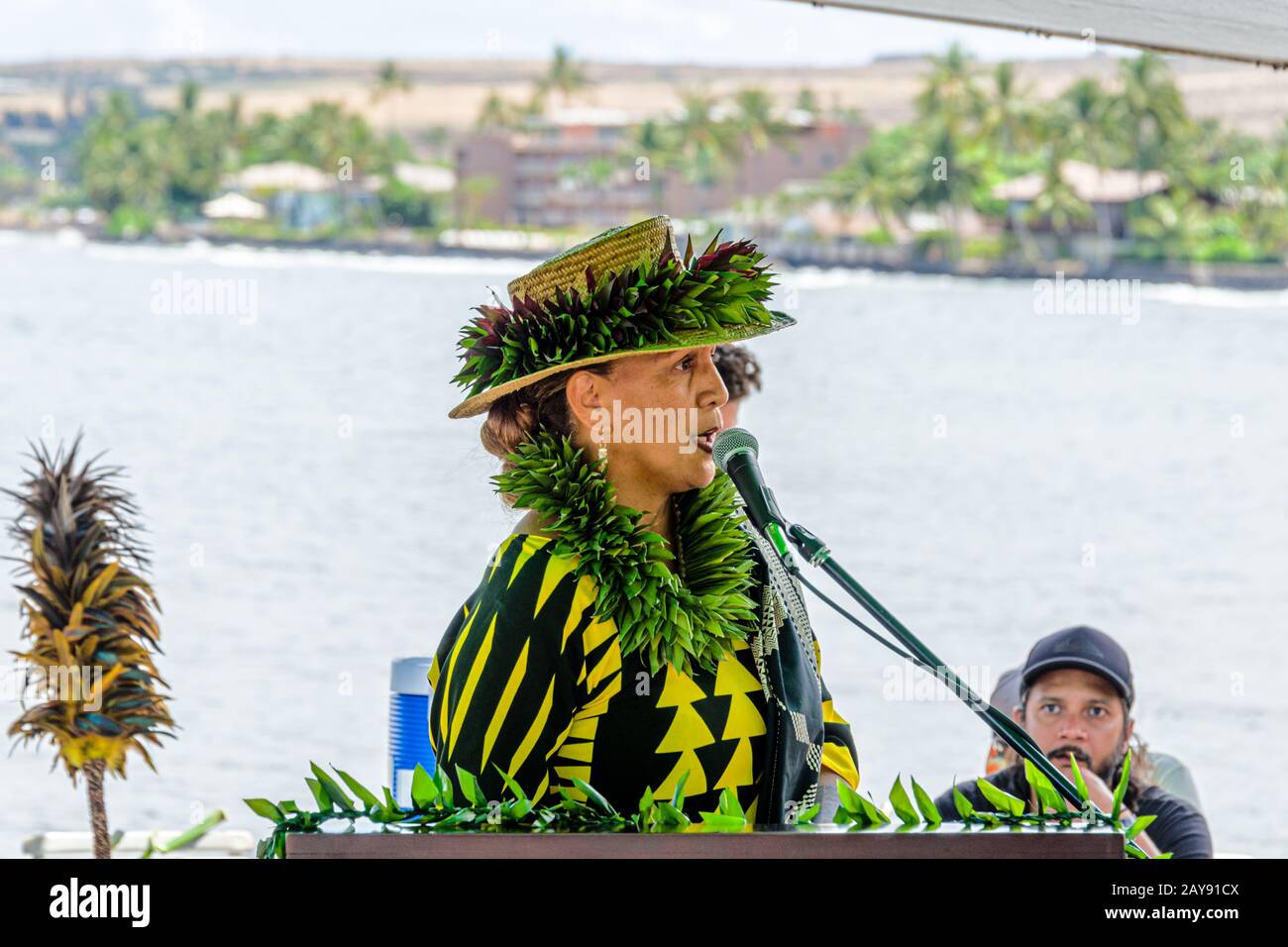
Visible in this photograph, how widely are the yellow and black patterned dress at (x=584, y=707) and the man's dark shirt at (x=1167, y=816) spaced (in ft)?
4.40

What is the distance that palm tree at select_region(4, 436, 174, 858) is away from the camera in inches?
137

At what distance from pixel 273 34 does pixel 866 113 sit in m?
32.5

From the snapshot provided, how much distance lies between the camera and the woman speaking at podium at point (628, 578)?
186cm

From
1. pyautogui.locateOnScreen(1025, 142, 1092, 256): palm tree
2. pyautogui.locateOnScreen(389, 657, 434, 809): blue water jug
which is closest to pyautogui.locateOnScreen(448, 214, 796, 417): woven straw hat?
pyautogui.locateOnScreen(389, 657, 434, 809): blue water jug

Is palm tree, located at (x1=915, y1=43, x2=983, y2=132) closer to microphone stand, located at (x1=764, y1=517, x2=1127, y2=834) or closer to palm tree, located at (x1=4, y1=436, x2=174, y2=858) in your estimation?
palm tree, located at (x1=4, y1=436, x2=174, y2=858)

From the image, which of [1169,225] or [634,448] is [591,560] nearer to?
[634,448]

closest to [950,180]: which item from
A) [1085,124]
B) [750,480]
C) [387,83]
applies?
[1085,124]

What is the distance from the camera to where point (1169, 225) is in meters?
61.6

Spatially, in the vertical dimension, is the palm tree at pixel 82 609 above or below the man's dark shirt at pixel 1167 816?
above

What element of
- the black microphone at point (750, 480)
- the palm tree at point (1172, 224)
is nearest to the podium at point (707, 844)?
the black microphone at point (750, 480)

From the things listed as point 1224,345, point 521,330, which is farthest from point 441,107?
point 521,330

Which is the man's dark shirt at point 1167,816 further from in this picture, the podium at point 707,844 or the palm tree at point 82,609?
the podium at point 707,844

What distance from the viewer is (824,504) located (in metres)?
21.1

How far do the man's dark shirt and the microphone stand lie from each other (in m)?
1.50
